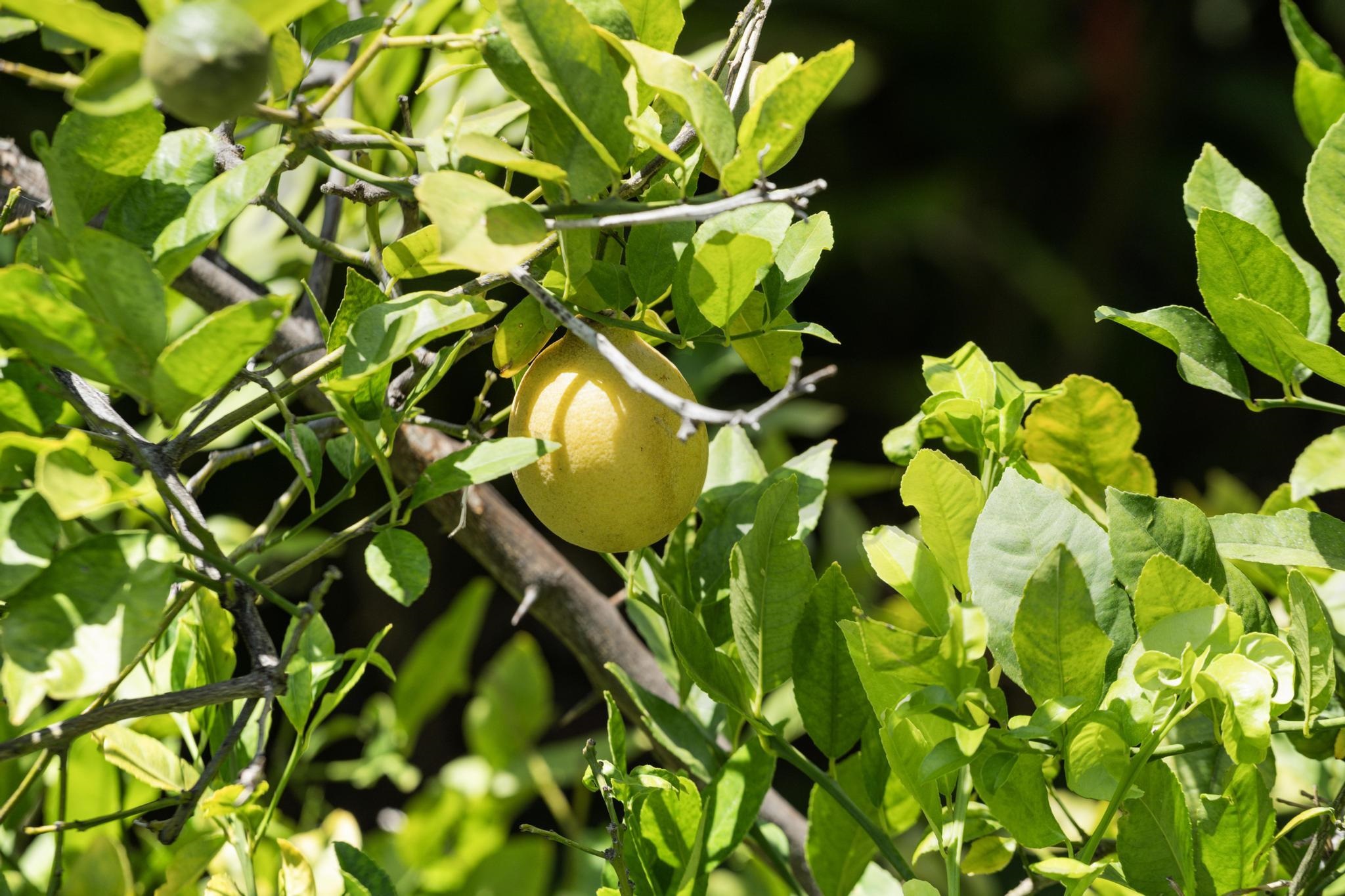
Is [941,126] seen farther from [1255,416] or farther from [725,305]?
[725,305]

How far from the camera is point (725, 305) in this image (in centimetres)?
33

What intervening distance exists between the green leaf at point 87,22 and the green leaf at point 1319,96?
41 cm

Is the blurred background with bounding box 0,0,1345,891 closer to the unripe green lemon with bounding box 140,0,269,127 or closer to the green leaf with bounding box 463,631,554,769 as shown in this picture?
the green leaf with bounding box 463,631,554,769

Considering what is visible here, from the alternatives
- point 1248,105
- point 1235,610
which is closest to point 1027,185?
point 1248,105

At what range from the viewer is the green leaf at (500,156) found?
277 millimetres

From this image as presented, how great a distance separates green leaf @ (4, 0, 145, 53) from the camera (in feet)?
0.73

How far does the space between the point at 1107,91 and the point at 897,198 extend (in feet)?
1.37

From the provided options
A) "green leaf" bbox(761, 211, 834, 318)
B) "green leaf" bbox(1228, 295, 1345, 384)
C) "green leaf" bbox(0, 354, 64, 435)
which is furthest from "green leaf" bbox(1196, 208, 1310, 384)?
"green leaf" bbox(0, 354, 64, 435)

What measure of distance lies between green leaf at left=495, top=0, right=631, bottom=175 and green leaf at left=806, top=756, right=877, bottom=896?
0.23 metres

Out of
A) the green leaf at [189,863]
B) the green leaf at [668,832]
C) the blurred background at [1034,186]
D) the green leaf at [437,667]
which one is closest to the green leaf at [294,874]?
the green leaf at [189,863]

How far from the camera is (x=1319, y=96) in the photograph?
1.51 ft

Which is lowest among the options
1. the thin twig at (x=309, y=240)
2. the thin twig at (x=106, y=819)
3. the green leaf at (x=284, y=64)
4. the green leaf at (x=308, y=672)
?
the thin twig at (x=106, y=819)

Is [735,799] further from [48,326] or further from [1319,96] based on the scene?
[1319,96]

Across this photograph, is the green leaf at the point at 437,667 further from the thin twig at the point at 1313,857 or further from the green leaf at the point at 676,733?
the thin twig at the point at 1313,857
